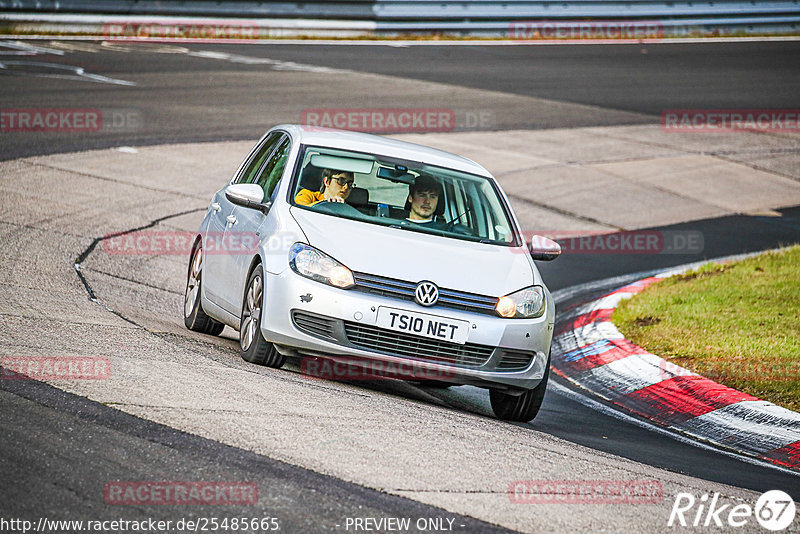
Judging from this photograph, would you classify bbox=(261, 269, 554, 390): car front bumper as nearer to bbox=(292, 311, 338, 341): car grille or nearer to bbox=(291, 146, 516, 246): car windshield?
bbox=(292, 311, 338, 341): car grille

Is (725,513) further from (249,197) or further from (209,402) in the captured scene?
(249,197)

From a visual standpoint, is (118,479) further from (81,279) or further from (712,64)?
(712,64)

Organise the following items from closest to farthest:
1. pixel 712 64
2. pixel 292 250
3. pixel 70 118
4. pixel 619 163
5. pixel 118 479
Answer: pixel 118 479 < pixel 292 250 < pixel 70 118 < pixel 619 163 < pixel 712 64

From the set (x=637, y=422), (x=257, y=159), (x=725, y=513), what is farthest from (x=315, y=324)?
(x=725, y=513)

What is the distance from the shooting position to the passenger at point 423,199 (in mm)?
7891

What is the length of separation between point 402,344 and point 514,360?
748 mm

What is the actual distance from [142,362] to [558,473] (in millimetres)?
2424

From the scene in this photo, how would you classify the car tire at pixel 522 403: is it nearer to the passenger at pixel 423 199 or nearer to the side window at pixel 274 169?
the passenger at pixel 423 199

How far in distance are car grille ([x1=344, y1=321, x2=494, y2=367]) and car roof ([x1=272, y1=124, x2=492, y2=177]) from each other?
181cm

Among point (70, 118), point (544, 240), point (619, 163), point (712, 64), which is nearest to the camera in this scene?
point (544, 240)

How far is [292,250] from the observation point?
7012 mm

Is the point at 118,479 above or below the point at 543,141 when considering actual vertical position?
below

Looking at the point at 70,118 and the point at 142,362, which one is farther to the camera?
the point at 70,118

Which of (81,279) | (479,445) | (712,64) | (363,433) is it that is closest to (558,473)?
(479,445)
